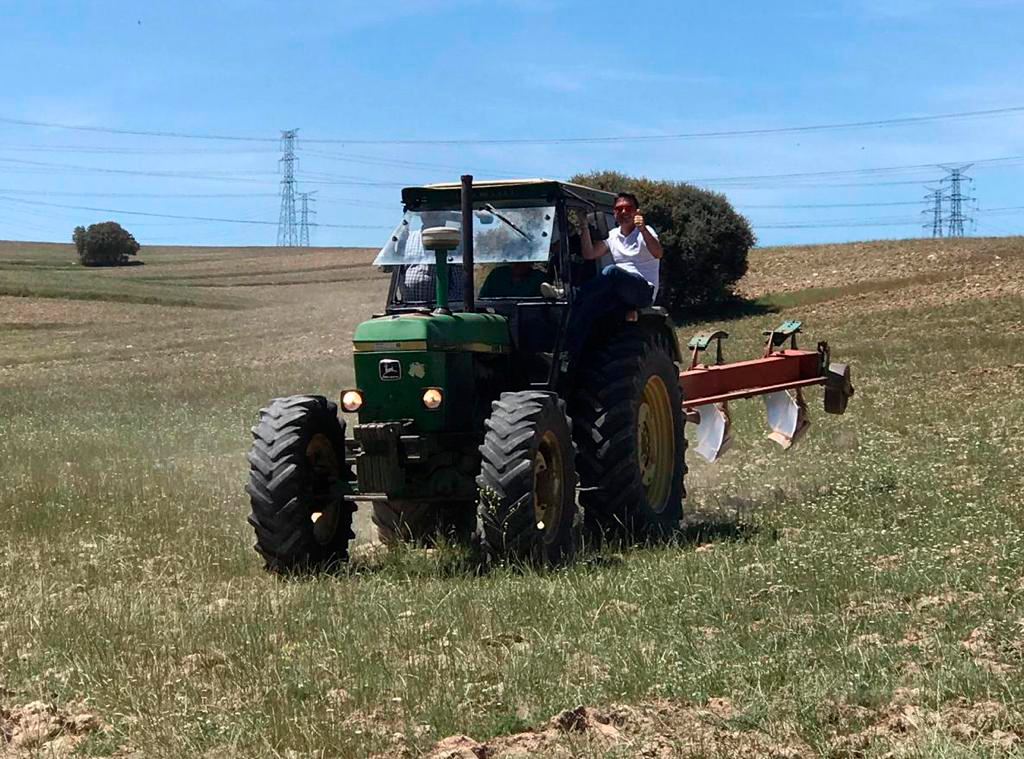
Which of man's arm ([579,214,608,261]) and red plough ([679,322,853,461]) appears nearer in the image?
man's arm ([579,214,608,261])

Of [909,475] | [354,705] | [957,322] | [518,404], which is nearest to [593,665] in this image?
[354,705]

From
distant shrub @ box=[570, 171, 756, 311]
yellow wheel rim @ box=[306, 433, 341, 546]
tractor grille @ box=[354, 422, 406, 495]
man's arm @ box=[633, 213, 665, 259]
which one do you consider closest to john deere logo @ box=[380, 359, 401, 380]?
tractor grille @ box=[354, 422, 406, 495]

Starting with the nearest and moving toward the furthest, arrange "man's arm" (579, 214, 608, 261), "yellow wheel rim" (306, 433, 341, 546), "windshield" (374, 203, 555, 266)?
"yellow wheel rim" (306, 433, 341, 546)
"windshield" (374, 203, 555, 266)
"man's arm" (579, 214, 608, 261)

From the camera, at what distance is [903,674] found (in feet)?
16.3

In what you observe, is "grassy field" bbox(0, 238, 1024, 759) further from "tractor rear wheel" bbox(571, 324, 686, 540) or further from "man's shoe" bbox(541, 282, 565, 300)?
"man's shoe" bbox(541, 282, 565, 300)

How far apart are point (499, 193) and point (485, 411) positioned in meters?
1.57

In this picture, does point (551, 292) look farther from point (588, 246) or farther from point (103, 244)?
point (103, 244)

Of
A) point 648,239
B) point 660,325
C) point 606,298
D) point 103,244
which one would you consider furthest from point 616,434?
point 103,244

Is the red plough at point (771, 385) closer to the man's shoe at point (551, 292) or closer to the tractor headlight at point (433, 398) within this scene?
the man's shoe at point (551, 292)

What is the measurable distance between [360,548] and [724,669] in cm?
478

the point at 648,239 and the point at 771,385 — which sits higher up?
the point at 648,239

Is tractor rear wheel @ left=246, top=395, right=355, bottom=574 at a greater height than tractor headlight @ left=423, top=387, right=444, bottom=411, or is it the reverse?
tractor headlight @ left=423, top=387, right=444, bottom=411

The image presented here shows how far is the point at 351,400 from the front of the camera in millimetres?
7895

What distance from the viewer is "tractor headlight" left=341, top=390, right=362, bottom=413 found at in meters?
7.90
